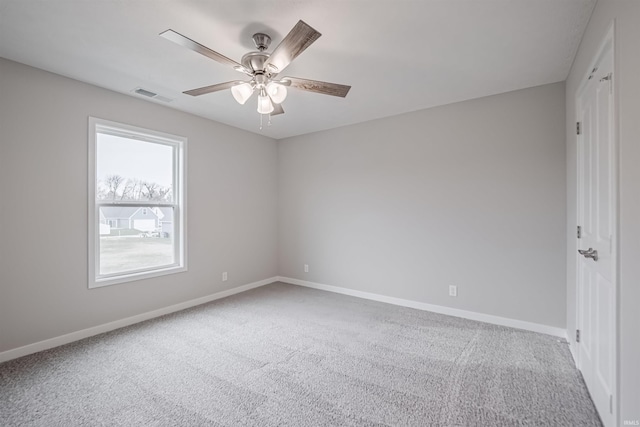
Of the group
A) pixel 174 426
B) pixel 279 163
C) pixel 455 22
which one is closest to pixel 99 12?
pixel 455 22

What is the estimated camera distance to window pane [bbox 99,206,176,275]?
10.8 feet

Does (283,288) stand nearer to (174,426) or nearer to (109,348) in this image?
(109,348)

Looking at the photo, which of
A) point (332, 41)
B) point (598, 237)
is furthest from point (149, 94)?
point (598, 237)

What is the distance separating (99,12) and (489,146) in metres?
3.74

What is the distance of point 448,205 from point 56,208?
13.7 feet

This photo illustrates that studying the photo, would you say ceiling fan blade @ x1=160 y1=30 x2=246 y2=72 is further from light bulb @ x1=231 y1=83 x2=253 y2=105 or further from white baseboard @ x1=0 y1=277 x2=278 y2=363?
white baseboard @ x1=0 y1=277 x2=278 y2=363

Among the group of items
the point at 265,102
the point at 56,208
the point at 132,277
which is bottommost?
the point at 132,277

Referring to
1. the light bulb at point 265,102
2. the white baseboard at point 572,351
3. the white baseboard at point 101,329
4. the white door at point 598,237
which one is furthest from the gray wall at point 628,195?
the white baseboard at point 101,329

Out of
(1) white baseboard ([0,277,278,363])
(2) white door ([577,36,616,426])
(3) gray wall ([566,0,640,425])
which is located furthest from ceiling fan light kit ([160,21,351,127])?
(1) white baseboard ([0,277,278,363])

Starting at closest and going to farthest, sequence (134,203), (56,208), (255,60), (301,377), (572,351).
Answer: (255,60), (301,377), (572,351), (56,208), (134,203)

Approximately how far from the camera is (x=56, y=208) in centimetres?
285

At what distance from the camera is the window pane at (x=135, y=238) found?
129 inches

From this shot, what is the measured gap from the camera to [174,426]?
1790 millimetres

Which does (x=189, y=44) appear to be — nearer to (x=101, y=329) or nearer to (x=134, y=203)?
(x=134, y=203)
